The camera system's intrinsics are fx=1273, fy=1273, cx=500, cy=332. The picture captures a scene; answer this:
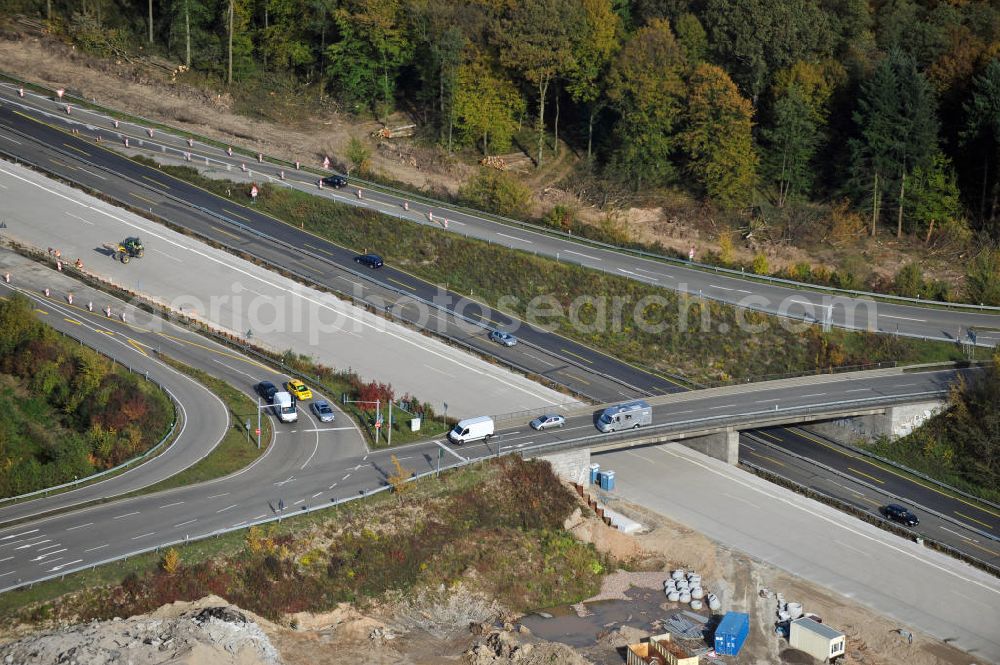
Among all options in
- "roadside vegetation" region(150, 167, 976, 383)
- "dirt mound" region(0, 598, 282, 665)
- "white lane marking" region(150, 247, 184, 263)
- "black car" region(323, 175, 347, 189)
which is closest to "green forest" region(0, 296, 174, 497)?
"dirt mound" region(0, 598, 282, 665)

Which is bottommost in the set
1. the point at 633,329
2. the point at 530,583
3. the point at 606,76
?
the point at 530,583

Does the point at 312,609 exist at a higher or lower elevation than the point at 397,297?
lower

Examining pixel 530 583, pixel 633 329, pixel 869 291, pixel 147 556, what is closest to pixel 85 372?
pixel 147 556

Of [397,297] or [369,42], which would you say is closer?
[397,297]

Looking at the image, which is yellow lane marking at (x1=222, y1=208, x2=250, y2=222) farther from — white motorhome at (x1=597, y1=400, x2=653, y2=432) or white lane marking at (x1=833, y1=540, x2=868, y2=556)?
white lane marking at (x1=833, y1=540, x2=868, y2=556)

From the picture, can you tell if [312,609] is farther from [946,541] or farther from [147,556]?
[946,541]

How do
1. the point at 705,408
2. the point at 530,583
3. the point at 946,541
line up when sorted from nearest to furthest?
the point at 530,583 → the point at 946,541 → the point at 705,408

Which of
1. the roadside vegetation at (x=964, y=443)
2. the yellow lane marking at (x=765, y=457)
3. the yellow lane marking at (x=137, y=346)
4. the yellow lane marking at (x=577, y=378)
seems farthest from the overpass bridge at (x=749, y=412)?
the yellow lane marking at (x=137, y=346)
